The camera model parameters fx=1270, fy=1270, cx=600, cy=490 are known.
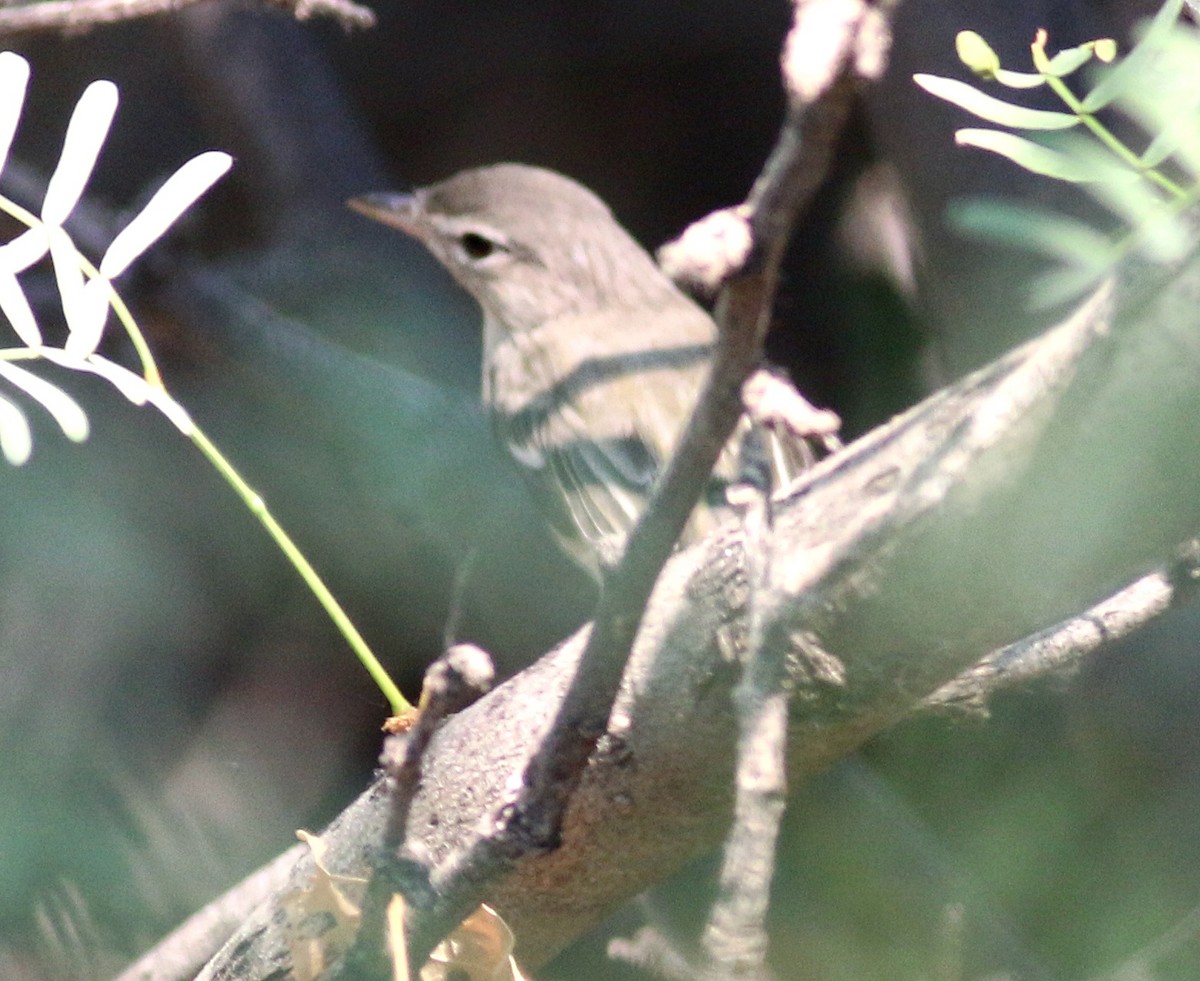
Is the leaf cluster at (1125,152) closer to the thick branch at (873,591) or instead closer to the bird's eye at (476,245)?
the thick branch at (873,591)

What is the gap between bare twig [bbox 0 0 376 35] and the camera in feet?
3.29

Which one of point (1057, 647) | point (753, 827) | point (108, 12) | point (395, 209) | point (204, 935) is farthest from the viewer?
point (395, 209)

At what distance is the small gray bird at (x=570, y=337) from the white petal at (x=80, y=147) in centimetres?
85

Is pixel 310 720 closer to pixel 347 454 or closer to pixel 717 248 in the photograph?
pixel 347 454

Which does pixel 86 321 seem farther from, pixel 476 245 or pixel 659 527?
pixel 476 245

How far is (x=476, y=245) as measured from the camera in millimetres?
1746

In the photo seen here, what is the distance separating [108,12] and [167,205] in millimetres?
546

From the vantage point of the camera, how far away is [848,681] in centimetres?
63

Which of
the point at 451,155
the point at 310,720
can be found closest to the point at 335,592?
the point at 310,720

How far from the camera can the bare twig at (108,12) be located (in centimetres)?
100

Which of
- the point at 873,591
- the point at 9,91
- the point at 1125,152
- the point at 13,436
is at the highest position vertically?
the point at 9,91

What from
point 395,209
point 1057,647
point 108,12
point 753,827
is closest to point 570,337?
point 395,209

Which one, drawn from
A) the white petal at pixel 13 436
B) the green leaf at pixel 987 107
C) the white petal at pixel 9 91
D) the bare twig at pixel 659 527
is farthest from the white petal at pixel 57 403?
the green leaf at pixel 987 107

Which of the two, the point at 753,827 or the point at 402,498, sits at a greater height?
the point at 753,827
